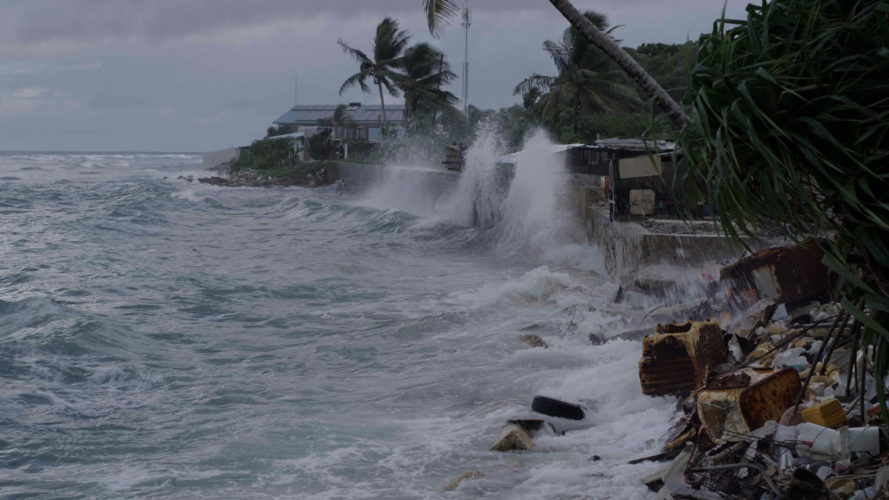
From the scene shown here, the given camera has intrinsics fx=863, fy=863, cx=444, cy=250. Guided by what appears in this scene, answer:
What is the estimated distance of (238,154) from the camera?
73062mm

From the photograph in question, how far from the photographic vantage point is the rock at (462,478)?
6113mm

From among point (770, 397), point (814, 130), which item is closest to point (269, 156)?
point (770, 397)

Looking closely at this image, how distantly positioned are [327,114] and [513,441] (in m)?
80.5

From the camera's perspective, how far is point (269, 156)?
200 feet

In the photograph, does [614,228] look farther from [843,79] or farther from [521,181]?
[843,79]

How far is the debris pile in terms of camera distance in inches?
162

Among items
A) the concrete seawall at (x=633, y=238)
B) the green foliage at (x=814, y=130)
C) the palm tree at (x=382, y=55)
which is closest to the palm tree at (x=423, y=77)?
the palm tree at (x=382, y=55)

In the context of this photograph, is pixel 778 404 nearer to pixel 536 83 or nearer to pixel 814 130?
pixel 814 130

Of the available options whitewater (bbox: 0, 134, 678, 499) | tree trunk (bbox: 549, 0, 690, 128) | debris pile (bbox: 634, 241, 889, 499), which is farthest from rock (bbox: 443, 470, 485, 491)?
tree trunk (bbox: 549, 0, 690, 128)

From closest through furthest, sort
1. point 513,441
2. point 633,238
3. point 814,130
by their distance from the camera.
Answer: point 814,130 < point 513,441 < point 633,238

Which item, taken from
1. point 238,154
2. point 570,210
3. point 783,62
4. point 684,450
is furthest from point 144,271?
point 238,154

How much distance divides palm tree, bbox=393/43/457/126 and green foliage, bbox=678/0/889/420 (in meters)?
45.9

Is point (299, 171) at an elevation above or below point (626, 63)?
below

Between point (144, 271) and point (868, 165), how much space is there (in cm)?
1808
